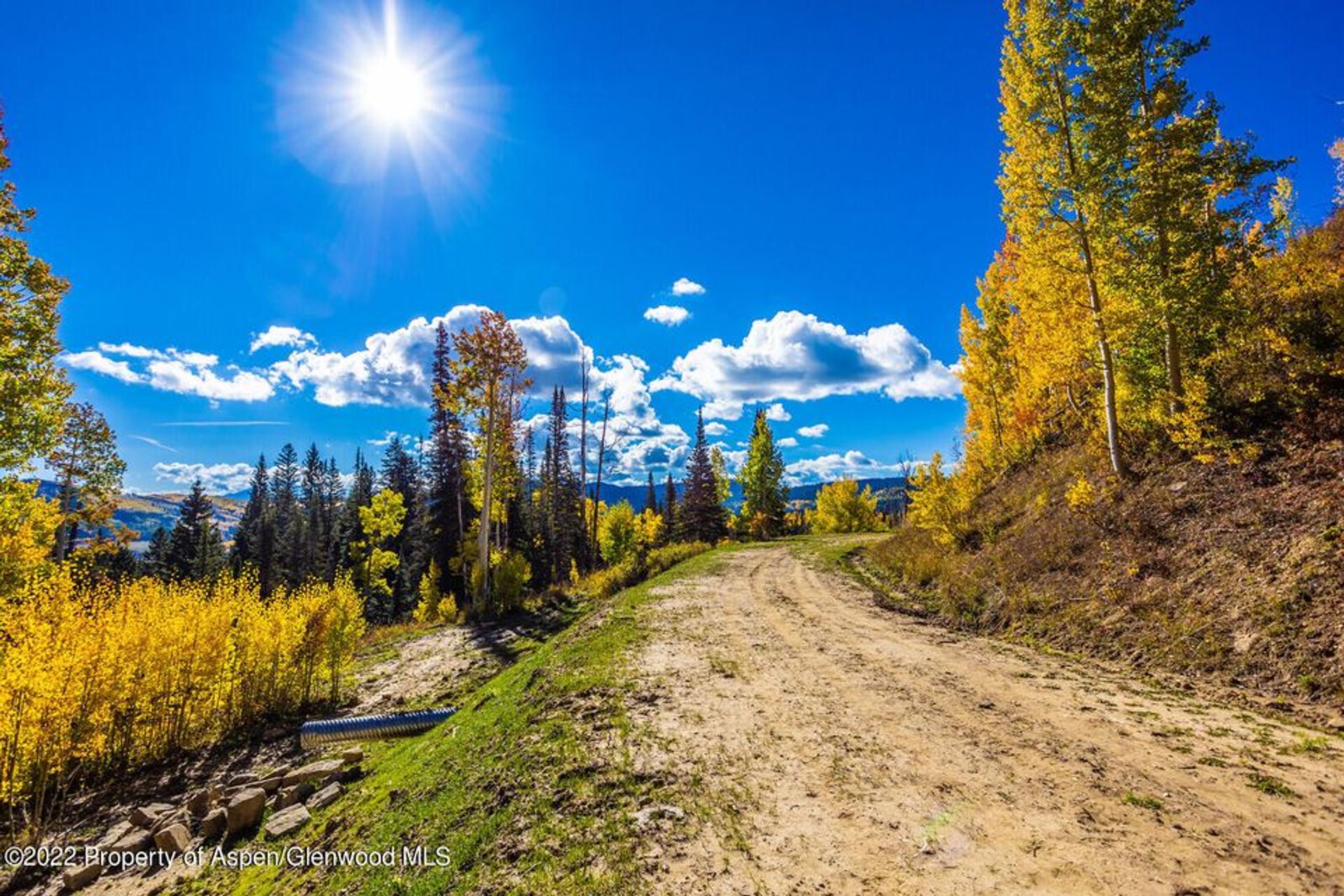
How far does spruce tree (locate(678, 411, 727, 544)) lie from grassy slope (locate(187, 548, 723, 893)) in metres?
42.5

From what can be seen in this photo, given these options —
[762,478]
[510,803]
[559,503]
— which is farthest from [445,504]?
[510,803]

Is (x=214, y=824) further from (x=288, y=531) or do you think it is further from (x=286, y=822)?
(x=288, y=531)

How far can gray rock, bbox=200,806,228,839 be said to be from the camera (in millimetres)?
8227

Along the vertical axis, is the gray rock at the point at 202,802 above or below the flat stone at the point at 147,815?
above

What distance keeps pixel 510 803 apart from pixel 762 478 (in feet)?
160

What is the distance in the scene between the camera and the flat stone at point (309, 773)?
904 cm

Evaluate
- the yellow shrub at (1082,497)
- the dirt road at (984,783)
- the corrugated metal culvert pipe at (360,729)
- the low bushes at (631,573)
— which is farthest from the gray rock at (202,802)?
the yellow shrub at (1082,497)

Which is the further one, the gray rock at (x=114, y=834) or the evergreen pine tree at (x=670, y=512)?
the evergreen pine tree at (x=670, y=512)

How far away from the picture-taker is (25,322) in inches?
525

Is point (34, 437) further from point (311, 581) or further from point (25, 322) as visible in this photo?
point (311, 581)

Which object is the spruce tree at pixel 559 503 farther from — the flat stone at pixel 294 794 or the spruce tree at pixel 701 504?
the flat stone at pixel 294 794

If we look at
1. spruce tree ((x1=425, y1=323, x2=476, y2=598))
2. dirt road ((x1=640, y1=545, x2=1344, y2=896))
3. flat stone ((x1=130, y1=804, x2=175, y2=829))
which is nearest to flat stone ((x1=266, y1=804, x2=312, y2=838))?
flat stone ((x1=130, y1=804, x2=175, y2=829))

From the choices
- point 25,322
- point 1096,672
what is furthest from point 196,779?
point 1096,672

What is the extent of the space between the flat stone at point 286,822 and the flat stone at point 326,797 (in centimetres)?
24
